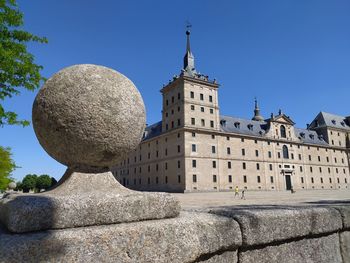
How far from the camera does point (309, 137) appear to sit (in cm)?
6481

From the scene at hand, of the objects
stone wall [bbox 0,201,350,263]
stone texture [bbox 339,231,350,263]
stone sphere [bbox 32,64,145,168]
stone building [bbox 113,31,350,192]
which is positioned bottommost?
stone texture [bbox 339,231,350,263]

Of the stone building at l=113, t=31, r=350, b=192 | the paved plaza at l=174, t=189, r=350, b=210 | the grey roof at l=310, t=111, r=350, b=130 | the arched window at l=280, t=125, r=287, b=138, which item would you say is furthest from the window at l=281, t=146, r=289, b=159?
the paved plaza at l=174, t=189, r=350, b=210

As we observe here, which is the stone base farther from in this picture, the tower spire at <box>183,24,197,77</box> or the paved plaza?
the tower spire at <box>183,24,197,77</box>

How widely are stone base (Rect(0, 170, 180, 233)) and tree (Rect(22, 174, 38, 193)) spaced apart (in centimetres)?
5952

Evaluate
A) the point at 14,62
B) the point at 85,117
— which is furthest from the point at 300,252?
A: the point at 14,62

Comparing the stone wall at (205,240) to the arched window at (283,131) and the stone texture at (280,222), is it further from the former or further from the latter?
the arched window at (283,131)

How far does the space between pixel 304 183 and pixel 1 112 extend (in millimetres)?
60115

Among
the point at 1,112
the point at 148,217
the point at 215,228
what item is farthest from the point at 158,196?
the point at 1,112

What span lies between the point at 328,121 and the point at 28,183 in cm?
7230

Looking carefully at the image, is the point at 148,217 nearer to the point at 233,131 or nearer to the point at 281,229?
the point at 281,229

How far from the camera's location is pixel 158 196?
2.58m

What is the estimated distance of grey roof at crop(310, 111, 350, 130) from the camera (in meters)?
70.4

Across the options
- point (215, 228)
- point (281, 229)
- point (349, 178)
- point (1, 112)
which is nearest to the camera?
point (215, 228)

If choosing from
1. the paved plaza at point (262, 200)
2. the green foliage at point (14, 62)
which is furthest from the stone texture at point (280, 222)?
the green foliage at point (14, 62)
